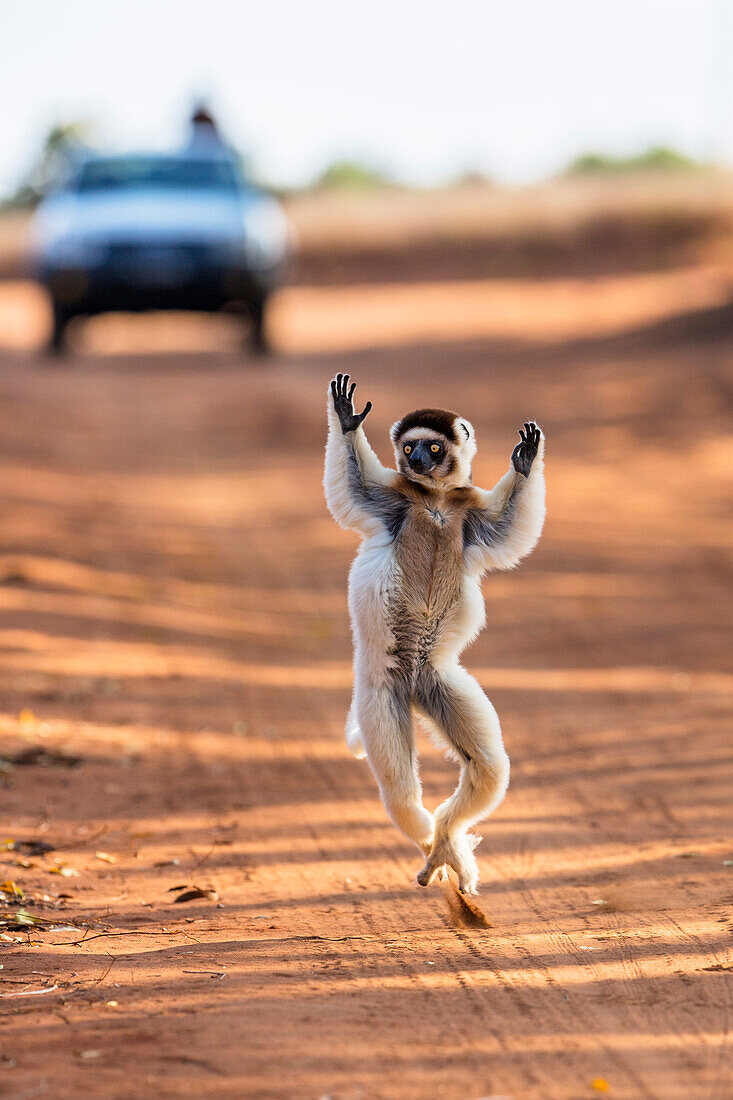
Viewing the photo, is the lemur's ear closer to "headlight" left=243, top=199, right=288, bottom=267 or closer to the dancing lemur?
the dancing lemur

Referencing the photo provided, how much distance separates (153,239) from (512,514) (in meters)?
13.9

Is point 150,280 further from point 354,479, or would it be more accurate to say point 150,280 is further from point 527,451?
point 527,451

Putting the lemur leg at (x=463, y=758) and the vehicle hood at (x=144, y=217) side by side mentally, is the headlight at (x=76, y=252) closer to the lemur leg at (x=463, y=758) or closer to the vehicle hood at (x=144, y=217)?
the vehicle hood at (x=144, y=217)

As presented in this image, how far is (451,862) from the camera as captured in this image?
4.60 metres

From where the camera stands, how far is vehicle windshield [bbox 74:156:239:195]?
731 inches

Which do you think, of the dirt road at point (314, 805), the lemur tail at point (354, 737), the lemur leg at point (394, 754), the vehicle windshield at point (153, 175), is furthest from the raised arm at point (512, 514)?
the vehicle windshield at point (153, 175)

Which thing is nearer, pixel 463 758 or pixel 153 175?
pixel 463 758

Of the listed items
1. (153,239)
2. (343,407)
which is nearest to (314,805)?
(343,407)

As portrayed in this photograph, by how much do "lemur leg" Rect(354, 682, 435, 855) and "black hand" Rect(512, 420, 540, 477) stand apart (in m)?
0.85

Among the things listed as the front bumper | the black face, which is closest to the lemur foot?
the black face

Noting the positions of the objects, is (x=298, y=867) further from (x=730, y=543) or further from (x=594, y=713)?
(x=730, y=543)

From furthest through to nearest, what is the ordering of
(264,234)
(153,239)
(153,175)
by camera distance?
1. (153,175)
2. (264,234)
3. (153,239)

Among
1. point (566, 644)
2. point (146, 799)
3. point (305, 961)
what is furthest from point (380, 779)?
point (566, 644)

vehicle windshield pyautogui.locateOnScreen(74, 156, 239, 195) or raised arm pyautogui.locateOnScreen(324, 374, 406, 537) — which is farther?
vehicle windshield pyautogui.locateOnScreen(74, 156, 239, 195)
